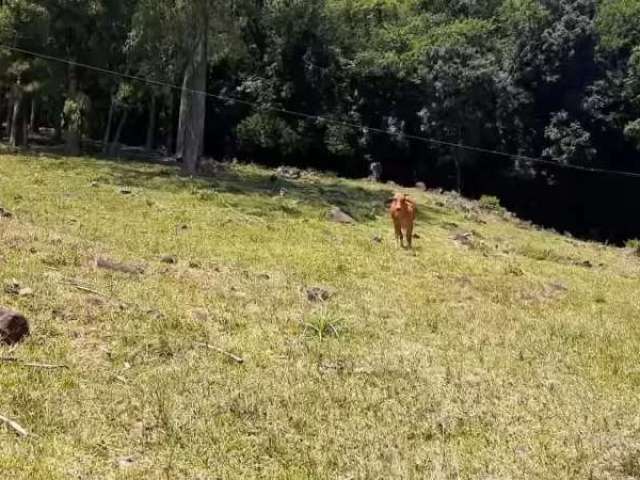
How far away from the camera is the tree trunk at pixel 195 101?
21.9 meters

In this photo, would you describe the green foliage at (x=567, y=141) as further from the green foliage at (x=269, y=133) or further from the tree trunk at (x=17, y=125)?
the tree trunk at (x=17, y=125)

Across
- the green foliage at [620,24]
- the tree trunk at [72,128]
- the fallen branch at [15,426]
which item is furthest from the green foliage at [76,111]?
the fallen branch at [15,426]

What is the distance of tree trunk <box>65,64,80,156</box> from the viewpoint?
78.5ft

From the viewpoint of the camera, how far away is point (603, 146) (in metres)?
29.4

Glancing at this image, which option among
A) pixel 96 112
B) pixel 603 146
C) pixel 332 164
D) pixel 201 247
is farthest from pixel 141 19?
pixel 603 146

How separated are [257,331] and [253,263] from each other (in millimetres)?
3656

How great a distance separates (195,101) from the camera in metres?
22.8

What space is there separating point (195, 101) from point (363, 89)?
13.0 metres

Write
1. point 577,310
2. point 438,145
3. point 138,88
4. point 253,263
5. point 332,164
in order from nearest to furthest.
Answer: point 577,310
point 253,263
point 138,88
point 438,145
point 332,164

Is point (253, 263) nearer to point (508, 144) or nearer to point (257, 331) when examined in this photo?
point (257, 331)

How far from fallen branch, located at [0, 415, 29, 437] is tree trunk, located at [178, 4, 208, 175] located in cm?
1798

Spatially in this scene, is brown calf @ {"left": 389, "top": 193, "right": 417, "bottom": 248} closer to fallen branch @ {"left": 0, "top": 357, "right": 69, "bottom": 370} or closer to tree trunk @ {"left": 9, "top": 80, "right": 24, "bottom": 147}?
fallen branch @ {"left": 0, "top": 357, "right": 69, "bottom": 370}

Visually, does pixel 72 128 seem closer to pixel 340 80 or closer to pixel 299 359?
pixel 340 80

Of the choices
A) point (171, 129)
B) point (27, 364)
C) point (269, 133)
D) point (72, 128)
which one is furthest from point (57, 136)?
point (27, 364)
